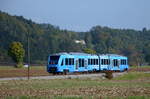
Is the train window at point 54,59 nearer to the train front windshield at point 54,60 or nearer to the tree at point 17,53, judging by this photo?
the train front windshield at point 54,60

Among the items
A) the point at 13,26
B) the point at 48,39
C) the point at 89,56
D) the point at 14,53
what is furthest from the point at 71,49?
the point at 89,56

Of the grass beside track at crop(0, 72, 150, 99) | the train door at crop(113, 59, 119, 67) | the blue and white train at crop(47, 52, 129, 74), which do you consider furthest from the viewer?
the train door at crop(113, 59, 119, 67)

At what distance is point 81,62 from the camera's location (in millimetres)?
59906

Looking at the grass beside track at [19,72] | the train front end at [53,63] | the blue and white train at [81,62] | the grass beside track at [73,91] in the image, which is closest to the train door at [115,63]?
the blue and white train at [81,62]

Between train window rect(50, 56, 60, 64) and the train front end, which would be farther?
train window rect(50, 56, 60, 64)

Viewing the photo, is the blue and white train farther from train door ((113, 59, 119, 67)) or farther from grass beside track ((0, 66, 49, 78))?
grass beside track ((0, 66, 49, 78))

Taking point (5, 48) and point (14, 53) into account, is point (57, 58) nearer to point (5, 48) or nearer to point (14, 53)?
point (14, 53)

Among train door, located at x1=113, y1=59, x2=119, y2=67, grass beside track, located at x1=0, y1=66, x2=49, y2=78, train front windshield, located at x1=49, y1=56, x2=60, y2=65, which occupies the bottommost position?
grass beside track, located at x1=0, y1=66, x2=49, y2=78

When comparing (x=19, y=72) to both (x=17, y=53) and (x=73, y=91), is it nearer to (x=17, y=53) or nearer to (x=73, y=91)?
(x=73, y=91)

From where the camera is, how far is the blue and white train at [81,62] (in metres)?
55.7

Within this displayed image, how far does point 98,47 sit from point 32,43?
46596 mm

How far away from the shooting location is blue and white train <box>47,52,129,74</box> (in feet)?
183

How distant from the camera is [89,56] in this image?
2459 inches

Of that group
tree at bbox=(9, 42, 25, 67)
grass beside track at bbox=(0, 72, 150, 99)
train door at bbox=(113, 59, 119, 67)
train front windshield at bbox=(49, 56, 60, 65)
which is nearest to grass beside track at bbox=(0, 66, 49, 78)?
train front windshield at bbox=(49, 56, 60, 65)
